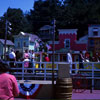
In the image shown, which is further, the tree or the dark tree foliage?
the dark tree foliage

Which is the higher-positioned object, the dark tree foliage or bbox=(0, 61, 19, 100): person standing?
the dark tree foliage

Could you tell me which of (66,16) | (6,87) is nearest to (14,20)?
(66,16)

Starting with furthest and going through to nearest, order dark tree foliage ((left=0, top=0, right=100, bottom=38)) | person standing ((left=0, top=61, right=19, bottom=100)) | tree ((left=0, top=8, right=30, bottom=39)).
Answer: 1. dark tree foliage ((left=0, top=0, right=100, bottom=38))
2. tree ((left=0, top=8, right=30, bottom=39))
3. person standing ((left=0, top=61, right=19, bottom=100))

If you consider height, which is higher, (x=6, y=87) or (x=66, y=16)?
(x=66, y=16)

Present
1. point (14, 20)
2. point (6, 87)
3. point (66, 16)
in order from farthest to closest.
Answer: point (66, 16) → point (14, 20) → point (6, 87)

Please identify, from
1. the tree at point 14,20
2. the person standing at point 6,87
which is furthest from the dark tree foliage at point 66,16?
the person standing at point 6,87

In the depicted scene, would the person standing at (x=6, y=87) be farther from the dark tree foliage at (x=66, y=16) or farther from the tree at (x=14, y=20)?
the dark tree foliage at (x=66, y=16)

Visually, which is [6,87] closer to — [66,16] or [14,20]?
[14,20]

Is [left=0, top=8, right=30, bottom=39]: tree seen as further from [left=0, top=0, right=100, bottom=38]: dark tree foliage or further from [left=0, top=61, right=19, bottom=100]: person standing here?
[left=0, top=61, right=19, bottom=100]: person standing

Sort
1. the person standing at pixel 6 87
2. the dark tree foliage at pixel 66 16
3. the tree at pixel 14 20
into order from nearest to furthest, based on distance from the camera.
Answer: the person standing at pixel 6 87 → the tree at pixel 14 20 → the dark tree foliage at pixel 66 16

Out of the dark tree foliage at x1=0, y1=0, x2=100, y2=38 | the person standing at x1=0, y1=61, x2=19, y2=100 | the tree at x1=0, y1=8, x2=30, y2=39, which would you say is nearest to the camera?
the person standing at x1=0, y1=61, x2=19, y2=100

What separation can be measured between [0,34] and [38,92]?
4678 centimetres

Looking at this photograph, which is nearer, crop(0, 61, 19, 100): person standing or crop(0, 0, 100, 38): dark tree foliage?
crop(0, 61, 19, 100): person standing

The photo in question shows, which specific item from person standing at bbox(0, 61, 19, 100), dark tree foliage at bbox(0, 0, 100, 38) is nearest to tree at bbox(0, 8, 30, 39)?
dark tree foliage at bbox(0, 0, 100, 38)
